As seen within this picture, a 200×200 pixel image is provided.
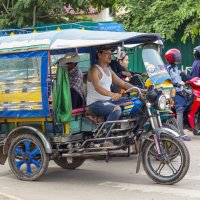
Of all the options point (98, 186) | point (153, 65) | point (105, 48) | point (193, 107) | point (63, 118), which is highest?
point (105, 48)

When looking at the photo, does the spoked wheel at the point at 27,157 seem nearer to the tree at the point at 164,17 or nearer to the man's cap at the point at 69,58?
the man's cap at the point at 69,58

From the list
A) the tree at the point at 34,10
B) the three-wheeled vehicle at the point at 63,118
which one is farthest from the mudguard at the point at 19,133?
the tree at the point at 34,10

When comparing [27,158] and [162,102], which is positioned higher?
[162,102]

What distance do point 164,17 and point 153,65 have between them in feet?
26.0

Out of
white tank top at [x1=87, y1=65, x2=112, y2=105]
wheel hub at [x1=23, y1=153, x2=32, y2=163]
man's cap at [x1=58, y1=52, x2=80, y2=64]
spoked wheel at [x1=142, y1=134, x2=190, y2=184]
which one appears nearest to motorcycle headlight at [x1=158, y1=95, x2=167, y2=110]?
spoked wheel at [x1=142, y1=134, x2=190, y2=184]

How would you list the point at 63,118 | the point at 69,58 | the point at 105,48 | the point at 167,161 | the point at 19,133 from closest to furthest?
the point at 167,161 → the point at 63,118 → the point at 69,58 → the point at 19,133 → the point at 105,48

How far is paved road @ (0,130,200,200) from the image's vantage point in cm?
658

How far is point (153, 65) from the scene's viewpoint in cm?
740

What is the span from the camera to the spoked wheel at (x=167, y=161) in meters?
6.74

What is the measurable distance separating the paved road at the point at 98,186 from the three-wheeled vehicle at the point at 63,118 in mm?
219

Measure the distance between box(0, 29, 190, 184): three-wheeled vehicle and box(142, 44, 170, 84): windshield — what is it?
0.03 ft

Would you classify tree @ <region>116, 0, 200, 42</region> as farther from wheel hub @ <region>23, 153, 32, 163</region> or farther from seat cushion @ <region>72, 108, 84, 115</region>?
wheel hub @ <region>23, 153, 32, 163</region>

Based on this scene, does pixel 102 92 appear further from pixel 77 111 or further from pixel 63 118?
pixel 63 118

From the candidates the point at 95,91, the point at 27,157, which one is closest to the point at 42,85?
the point at 95,91
